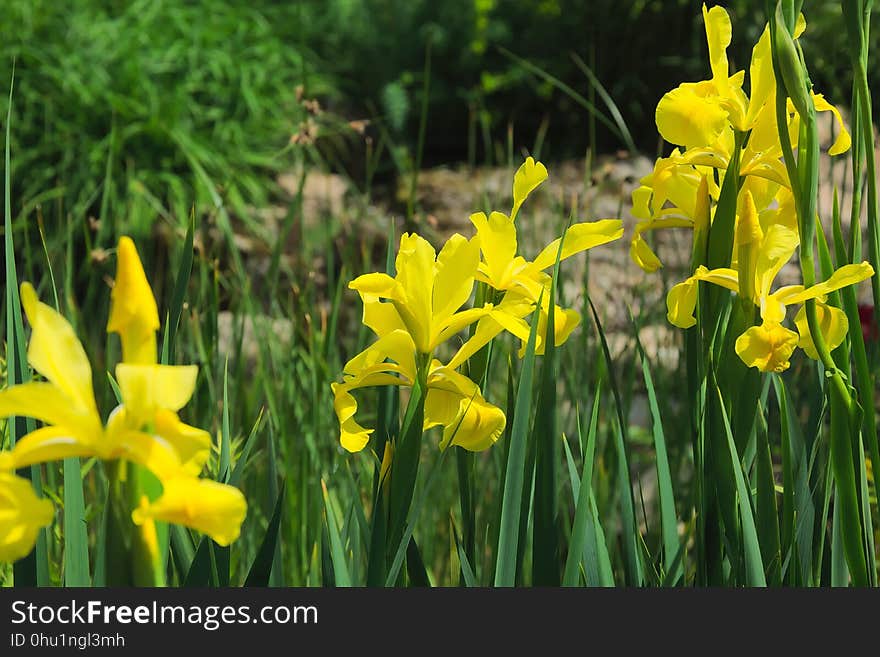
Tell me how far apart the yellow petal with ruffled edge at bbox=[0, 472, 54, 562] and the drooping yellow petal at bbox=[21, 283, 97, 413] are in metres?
0.04

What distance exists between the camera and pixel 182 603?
0.52 m

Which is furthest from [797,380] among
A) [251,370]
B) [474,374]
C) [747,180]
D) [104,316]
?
[251,370]

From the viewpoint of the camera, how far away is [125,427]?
1.36ft

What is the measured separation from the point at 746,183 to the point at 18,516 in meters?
0.53

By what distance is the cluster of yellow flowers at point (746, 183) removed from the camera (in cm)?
62

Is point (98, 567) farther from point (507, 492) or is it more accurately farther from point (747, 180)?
point (747, 180)

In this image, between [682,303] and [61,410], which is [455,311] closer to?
[682,303]

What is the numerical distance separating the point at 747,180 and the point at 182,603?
0.48 m

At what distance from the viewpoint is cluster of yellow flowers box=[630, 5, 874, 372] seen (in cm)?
62

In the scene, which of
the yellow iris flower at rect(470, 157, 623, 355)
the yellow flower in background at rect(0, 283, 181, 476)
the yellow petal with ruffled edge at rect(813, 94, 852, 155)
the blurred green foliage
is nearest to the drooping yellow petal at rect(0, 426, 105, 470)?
the yellow flower in background at rect(0, 283, 181, 476)

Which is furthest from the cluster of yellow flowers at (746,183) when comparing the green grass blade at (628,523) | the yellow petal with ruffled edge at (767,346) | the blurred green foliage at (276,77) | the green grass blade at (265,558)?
the blurred green foliage at (276,77)

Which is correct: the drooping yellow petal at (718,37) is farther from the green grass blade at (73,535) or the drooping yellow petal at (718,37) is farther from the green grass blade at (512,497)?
the green grass blade at (73,535)

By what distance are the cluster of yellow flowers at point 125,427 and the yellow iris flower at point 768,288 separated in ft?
1.13

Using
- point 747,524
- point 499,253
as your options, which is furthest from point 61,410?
point 747,524
